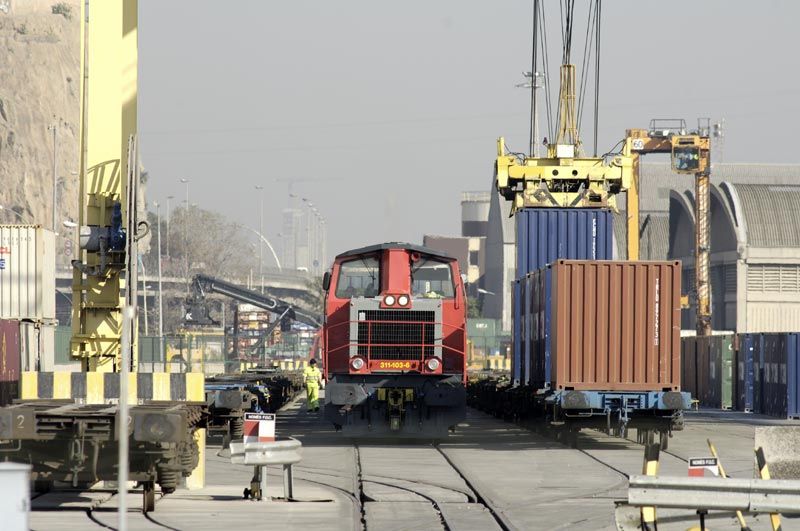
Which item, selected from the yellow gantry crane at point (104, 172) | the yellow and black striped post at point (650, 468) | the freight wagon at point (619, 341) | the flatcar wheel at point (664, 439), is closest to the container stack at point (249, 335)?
the flatcar wheel at point (664, 439)

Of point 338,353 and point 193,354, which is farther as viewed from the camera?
point 193,354

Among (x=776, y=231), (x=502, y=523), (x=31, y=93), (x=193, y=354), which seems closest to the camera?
(x=502, y=523)

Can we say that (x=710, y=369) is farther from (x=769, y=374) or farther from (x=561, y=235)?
(x=561, y=235)

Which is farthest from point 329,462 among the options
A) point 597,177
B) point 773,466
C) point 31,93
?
point 31,93

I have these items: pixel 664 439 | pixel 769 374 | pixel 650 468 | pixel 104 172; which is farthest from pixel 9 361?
pixel 769 374

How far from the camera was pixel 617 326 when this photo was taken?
80.6ft

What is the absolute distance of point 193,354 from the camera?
241ft

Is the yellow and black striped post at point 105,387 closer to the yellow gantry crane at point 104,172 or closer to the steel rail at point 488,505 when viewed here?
the steel rail at point 488,505

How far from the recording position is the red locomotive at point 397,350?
25.6 m

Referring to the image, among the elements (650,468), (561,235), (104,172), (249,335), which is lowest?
(249,335)

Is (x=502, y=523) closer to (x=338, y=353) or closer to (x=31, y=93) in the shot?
(x=338, y=353)

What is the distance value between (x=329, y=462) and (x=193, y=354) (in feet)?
173

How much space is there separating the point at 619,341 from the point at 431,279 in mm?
3955

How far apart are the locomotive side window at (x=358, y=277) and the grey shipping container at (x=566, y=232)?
1198cm
